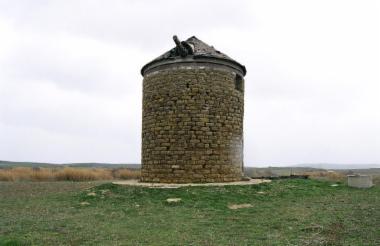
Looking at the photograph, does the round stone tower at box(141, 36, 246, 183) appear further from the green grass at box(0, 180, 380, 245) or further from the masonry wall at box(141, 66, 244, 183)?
the green grass at box(0, 180, 380, 245)

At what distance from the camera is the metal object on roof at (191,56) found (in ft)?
44.3

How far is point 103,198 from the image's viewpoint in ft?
36.9

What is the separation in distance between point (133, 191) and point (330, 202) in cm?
588

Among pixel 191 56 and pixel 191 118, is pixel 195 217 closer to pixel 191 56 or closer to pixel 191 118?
pixel 191 118

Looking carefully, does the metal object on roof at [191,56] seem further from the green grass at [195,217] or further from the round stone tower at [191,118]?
→ the green grass at [195,217]

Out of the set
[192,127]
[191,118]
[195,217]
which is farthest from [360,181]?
[195,217]

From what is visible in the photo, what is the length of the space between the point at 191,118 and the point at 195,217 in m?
5.24

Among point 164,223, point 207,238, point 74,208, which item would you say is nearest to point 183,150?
point 74,208

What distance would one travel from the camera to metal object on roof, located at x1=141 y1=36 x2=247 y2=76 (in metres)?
13.5

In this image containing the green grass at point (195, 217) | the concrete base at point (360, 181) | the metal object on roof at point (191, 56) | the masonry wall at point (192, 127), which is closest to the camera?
the green grass at point (195, 217)

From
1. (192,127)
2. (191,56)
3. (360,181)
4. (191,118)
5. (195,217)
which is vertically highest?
A: (191,56)

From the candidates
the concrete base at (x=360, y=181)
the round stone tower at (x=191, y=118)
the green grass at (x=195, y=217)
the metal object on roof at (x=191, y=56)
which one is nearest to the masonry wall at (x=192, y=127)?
the round stone tower at (x=191, y=118)

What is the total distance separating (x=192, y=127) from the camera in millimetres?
13180

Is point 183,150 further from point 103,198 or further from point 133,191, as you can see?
point 103,198
